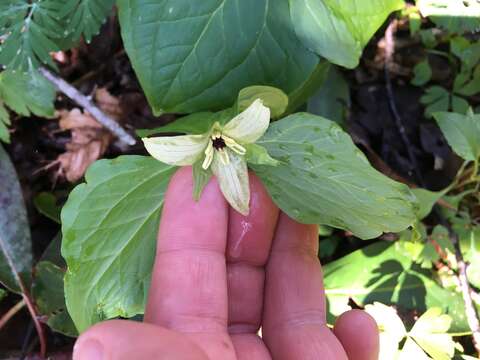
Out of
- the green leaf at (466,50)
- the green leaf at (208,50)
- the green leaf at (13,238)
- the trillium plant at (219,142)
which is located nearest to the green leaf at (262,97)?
the trillium plant at (219,142)

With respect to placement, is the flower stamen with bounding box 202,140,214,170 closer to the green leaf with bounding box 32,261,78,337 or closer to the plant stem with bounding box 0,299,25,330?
the green leaf with bounding box 32,261,78,337

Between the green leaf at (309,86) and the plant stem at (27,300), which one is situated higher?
the green leaf at (309,86)

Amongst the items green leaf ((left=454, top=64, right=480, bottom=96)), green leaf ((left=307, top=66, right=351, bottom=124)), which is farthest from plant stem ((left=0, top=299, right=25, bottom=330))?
green leaf ((left=454, top=64, right=480, bottom=96))

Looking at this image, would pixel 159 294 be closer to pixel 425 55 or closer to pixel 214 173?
pixel 214 173

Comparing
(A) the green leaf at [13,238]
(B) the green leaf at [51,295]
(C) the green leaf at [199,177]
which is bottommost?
(B) the green leaf at [51,295]

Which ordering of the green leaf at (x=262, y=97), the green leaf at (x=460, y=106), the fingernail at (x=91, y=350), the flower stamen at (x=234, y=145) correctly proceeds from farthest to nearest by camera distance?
the green leaf at (x=460, y=106), the green leaf at (x=262, y=97), the flower stamen at (x=234, y=145), the fingernail at (x=91, y=350)

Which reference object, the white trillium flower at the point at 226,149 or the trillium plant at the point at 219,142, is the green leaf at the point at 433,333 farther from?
the white trillium flower at the point at 226,149
